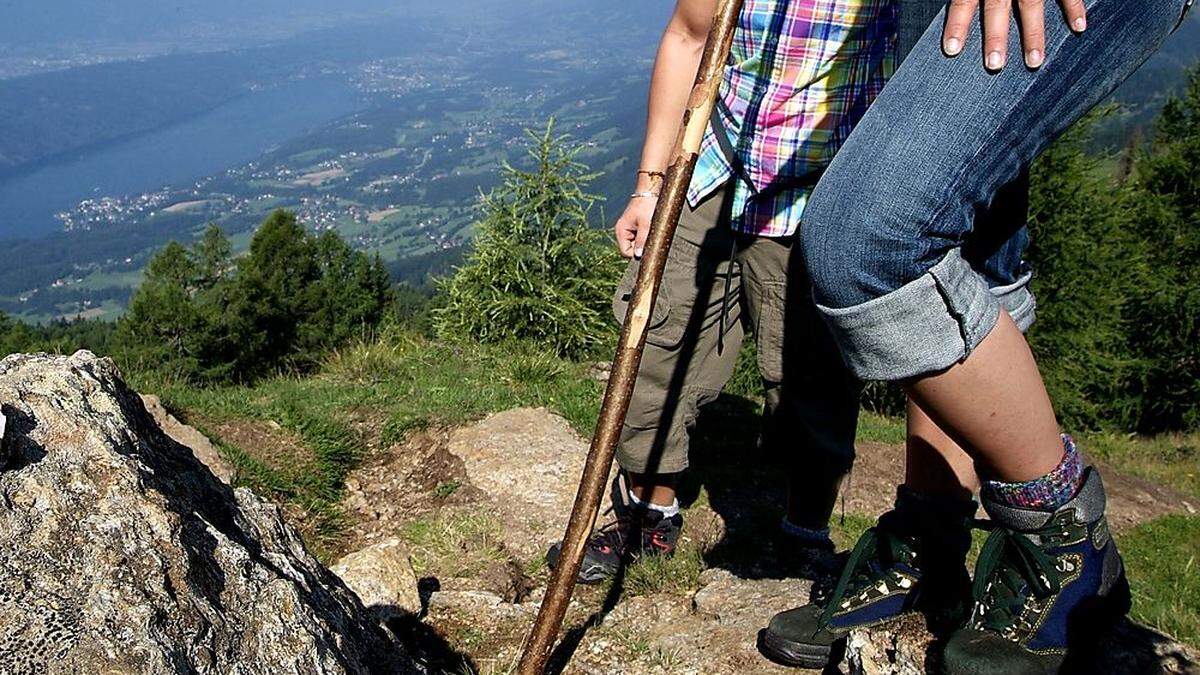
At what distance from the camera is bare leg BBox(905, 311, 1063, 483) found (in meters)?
1.62

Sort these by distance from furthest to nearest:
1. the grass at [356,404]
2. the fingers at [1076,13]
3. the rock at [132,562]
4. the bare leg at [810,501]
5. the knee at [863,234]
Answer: the grass at [356,404]
the bare leg at [810,501]
the knee at [863,234]
the fingers at [1076,13]
the rock at [132,562]

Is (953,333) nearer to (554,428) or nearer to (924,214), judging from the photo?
(924,214)

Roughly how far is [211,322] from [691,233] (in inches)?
1093

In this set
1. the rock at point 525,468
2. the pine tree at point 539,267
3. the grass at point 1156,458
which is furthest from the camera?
the pine tree at point 539,267

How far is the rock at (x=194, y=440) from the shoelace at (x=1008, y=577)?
125 inches

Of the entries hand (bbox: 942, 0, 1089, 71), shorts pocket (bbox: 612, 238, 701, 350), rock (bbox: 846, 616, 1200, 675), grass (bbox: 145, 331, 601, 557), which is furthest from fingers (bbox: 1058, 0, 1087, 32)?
grass (bbox: 145, 331, 601, 557)

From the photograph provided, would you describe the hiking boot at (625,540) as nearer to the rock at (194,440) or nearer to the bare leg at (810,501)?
the bare leg at (810,501)

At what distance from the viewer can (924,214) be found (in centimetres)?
150

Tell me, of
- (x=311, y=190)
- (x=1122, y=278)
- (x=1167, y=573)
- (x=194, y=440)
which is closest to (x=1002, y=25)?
(x=194, y=440)

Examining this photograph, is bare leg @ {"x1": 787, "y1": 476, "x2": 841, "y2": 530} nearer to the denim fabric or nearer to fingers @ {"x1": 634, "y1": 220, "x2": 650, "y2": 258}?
fingers @ {"x1": 634, "y1": 220, "x2": 650, "y2": 258}

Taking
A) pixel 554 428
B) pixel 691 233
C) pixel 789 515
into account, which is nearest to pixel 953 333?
pixel 691 233

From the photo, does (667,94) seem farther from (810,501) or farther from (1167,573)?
(1167,573)

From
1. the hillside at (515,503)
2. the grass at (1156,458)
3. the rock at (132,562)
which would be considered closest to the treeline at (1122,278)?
the grass at (1156,458)

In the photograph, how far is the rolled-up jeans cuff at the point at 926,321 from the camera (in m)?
1.58
